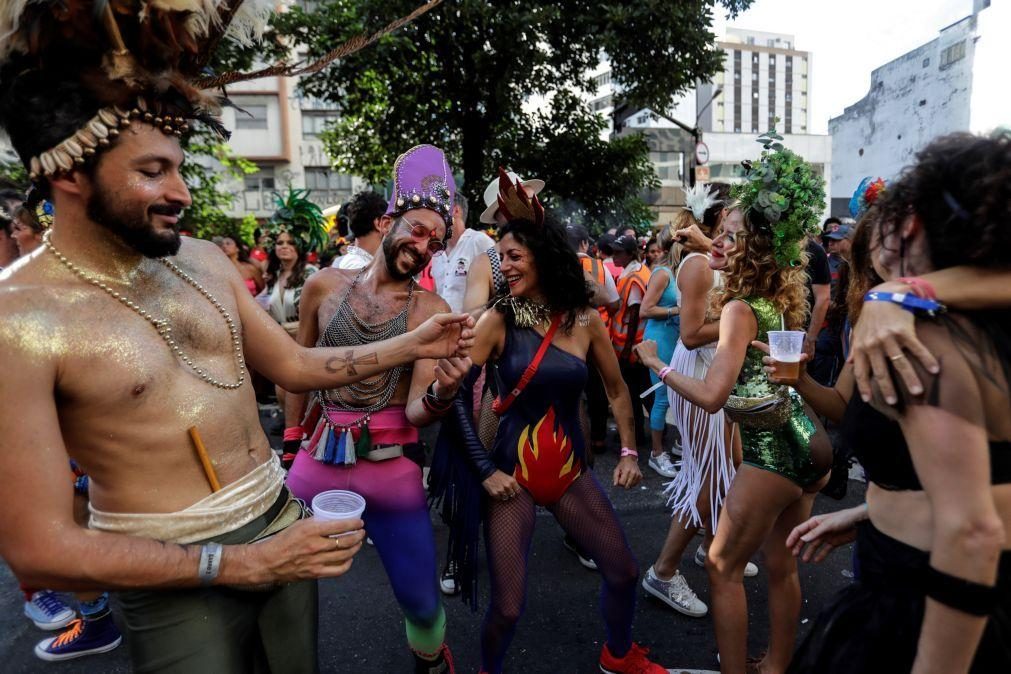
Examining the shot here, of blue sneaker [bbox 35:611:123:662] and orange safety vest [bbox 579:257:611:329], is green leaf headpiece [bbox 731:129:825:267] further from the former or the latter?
blue sneaker [bbox 35:611:123:662]

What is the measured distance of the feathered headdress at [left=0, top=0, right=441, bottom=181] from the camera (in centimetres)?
151

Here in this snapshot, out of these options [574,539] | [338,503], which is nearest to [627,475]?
[574,539]

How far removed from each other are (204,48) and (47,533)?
1.34 metres

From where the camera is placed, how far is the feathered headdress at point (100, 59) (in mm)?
1506

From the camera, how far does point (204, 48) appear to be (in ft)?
5.97

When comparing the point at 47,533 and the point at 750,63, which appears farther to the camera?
the point at 750,63

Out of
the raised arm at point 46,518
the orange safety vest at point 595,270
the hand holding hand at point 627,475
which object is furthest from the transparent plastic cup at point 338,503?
the orange safety vest at point 595,270

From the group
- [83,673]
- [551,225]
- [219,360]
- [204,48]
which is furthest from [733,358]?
[83,673]

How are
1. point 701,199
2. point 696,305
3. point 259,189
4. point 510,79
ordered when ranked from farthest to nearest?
1. point 259,189
2. point 510,79
3. point 701,199
4. point 696,305

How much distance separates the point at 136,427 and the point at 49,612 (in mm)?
2896

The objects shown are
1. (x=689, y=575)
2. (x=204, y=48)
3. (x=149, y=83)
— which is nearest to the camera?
(x=149, y=83)

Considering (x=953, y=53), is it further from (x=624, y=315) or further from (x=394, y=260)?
(x=394, y=260)

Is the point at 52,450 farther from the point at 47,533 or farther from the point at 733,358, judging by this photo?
the point at 733,358

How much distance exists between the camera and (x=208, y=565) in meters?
1.54
